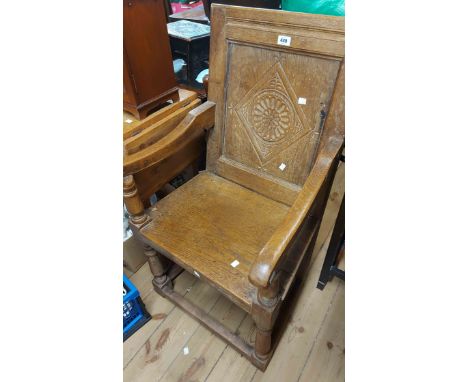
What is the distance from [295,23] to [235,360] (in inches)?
52.1

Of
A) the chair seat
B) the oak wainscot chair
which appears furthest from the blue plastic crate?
the chair seat

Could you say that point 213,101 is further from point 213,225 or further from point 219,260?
point 219,260

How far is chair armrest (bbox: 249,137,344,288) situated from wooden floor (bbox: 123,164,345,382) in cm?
76

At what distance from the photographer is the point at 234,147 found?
1287 mm

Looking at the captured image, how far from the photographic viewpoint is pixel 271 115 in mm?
1136

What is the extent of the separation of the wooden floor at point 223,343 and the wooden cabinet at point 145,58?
0.94 meters

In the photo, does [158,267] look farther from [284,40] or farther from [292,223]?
[284,40]

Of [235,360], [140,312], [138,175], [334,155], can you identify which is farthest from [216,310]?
[334,155]

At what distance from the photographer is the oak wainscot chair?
937 millimetres

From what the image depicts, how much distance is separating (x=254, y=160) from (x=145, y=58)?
67 cm

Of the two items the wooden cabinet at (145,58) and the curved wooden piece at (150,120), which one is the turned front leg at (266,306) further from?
the wooden cabinet at (145,58)

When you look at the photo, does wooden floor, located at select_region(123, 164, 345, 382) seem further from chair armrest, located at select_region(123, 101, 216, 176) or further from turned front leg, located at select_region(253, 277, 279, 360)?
Result: chair armrest, located at select_region(123, 101, 216, 176)

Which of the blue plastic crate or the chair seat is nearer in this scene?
the chair seat

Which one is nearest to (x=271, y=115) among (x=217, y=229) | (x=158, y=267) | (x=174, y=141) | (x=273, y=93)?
(x=273, y=93)
